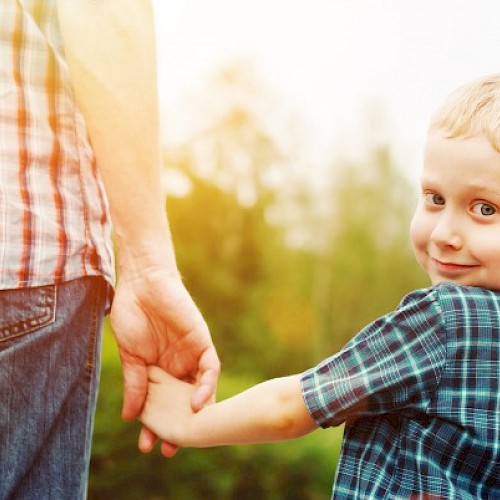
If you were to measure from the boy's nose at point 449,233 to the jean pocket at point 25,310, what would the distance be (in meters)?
0.61

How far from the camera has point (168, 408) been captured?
157 cm

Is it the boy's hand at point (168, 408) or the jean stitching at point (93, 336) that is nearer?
the jean stitching at point (93, 336)

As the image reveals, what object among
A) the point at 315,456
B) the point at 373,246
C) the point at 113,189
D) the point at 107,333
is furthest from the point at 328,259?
the point at 113,189

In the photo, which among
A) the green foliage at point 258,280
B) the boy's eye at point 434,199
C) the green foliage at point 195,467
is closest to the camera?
the boy's eye at point 434,199

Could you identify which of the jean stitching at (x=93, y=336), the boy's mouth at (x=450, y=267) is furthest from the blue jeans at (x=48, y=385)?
the boy's mouth at (x=450, y=267)

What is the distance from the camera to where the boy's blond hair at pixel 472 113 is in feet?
4.10

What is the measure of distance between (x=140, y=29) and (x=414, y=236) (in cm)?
60

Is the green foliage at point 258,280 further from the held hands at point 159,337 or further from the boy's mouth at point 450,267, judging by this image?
the boy's mouth at point 450,267

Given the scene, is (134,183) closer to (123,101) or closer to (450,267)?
(123,101)

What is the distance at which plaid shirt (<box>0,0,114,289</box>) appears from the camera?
48.6 inches

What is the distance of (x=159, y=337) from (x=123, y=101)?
18.6 inches

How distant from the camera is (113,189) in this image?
1427 mm

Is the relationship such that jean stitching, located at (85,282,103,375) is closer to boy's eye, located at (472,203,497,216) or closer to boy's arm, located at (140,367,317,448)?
boy's arm, located at (140,367,317,448)

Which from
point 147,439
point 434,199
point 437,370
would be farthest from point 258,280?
point 437,370
